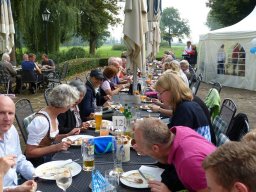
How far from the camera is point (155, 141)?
7.17ft

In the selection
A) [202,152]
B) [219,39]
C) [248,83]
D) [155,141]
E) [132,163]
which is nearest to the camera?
[202,152]

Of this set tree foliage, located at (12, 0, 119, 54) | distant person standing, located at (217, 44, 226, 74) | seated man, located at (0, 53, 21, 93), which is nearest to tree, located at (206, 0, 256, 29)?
distant person standing, located at (217, 44, 226, 74)

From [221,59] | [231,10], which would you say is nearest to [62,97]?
[221,59]

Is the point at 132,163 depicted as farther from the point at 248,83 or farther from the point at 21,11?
the point at 21,11

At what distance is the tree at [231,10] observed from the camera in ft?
85.7

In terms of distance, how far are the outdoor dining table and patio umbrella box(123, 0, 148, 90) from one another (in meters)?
2.55

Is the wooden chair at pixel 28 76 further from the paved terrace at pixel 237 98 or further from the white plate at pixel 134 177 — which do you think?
the white plate at pixel 134 177

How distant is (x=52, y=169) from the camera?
2461 millimetres

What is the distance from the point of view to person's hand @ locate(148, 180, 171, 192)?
2074mm

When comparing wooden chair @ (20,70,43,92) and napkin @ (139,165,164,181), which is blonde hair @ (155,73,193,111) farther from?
wooden chair @ (20,70,43,92)

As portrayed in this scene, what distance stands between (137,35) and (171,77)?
6.32ft

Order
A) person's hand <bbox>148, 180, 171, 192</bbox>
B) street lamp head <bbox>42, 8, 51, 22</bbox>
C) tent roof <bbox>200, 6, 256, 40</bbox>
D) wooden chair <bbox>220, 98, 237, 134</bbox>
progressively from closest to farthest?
person's hand <bbox>148, 180, 171, 192</bbox> → wooden chair <bbox>220, 98, 237, 134</bbox> → tent roof <bbox>200, 6, 256, 40</bbox> → street lamp head <bbox>42, 8, 51, 22</bbox>

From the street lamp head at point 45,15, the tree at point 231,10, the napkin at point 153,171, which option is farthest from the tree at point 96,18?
the napkin at point 153,171

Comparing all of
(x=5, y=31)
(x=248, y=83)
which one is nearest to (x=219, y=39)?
(x=248, y=83)
